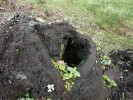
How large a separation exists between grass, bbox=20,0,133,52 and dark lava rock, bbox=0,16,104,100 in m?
3.58

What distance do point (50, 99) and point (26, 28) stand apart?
87 cm

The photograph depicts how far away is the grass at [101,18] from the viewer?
8.09 meters

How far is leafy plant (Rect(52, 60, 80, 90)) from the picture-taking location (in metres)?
3.84

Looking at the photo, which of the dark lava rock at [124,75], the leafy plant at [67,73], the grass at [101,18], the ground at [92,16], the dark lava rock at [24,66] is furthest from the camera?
the grass at [101,18]

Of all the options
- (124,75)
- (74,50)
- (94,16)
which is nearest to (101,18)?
(94,16)

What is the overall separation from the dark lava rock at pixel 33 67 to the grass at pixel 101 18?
3575mm

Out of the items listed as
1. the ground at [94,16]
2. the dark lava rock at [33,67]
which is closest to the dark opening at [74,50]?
the dark lava rock at [33,67]

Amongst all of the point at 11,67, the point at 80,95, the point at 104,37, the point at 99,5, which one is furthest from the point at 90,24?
the point at 11,67

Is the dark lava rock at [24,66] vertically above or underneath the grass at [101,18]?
above

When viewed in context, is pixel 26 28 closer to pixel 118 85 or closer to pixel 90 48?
pixel 90 48

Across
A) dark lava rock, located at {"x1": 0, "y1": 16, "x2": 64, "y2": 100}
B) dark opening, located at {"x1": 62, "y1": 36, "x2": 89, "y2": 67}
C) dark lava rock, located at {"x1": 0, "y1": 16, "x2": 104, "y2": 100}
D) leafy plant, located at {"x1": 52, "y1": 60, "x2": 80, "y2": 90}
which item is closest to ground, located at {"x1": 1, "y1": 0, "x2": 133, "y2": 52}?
dark opening, located at {"x1": 62, "y1": 36, "x2": 89, "y2": 67}

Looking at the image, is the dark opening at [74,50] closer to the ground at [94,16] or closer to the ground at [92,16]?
the ground at [92,16]

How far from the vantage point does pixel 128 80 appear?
5.38 meters

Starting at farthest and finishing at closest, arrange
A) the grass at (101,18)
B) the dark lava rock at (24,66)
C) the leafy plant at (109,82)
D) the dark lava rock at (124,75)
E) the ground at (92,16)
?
the grass at (101,18)
the ground at (92,16)
the dark lava rock at (124,75)
the leafy plant at (109,82)
the dark lava rock at (24,66)
